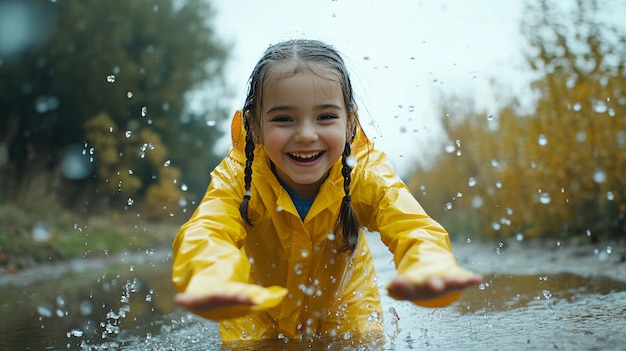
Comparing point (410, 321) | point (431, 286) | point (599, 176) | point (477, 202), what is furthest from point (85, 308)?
point (477, 202)

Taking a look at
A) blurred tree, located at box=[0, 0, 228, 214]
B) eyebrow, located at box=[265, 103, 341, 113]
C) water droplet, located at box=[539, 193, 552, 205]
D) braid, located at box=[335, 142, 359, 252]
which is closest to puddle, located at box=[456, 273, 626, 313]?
braid, located at box=[335, 142, 359, 252]

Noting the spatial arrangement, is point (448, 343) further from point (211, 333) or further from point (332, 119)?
point (211, 333)

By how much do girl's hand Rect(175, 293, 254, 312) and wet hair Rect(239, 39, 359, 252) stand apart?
3.34 feet

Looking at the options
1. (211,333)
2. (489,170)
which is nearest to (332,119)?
(211,333)

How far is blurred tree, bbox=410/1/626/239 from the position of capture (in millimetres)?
7082

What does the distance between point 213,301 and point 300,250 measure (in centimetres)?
123

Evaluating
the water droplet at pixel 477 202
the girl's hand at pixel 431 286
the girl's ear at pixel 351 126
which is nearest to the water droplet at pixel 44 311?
the girl's ear at pixel 351 126

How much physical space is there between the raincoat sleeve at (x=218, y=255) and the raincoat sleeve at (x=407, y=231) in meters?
0.46

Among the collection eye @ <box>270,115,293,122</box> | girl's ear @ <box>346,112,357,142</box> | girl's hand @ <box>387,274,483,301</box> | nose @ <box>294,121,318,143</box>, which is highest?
girl's ear @ <box>346,112,357,142</box>

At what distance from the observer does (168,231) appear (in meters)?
19.2

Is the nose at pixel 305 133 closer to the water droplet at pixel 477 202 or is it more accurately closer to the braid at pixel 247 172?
the braid at pixel 247 172

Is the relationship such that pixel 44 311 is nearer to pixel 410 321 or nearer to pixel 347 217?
pixel 410 321

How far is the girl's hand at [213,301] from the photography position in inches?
73.2

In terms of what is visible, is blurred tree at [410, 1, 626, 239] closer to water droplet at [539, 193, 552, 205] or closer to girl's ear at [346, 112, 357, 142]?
water droplet at [539, 193, 552, 205]
